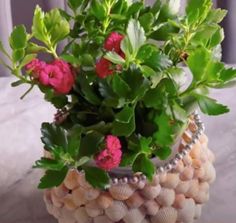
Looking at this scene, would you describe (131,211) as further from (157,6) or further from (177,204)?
(157,6)

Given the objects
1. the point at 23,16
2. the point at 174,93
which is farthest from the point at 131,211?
the point at 23,16

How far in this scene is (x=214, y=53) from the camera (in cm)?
65

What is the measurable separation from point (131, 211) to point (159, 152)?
0.26 feet

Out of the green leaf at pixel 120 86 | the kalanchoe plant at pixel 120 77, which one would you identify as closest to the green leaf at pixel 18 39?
the kalanchoe plant at pixel 120 77

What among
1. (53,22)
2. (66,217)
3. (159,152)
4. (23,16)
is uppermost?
(53,22)

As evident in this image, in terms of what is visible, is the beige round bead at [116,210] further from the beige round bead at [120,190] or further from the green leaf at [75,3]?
the green leaf at [75,3]

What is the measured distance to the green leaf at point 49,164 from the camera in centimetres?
57

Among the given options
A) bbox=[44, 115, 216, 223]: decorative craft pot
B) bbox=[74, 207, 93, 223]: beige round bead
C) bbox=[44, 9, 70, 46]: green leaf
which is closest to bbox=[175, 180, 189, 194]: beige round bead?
bbox=[44, 115, 216, 223]: decorative craft pot

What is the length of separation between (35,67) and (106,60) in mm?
72

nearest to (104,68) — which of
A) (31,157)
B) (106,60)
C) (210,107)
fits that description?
(106,60)

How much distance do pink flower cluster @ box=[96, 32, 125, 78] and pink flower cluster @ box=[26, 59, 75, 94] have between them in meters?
0.03

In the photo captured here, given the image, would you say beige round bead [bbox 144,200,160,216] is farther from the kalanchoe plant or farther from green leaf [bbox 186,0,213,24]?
green leaf [bbox 186,0,213,24]

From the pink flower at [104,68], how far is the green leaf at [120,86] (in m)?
0.02

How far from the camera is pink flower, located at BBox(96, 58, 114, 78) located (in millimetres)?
597
